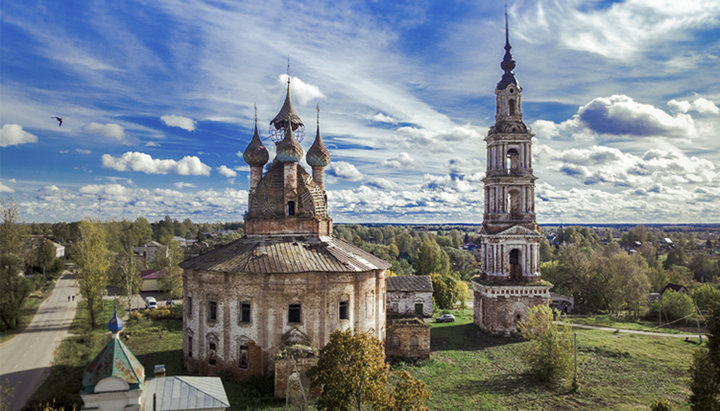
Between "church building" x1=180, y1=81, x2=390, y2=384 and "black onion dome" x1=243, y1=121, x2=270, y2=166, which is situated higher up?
"black onion dome" x1=243, y1=121, x2=270, y2=166

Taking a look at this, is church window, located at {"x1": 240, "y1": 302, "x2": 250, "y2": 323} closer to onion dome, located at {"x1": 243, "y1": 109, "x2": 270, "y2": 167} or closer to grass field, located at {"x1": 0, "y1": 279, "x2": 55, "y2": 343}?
onion dome, located at {"x1": 243, "y1": 109, "x2": 270, "y2": 167}

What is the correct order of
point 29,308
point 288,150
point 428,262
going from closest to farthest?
1. point 288,150
2. point 29,308
3. point 428,262

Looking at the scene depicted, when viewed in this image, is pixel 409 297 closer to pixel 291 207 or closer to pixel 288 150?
pixel 291 207

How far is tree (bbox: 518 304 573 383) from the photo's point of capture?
2639 centimetres

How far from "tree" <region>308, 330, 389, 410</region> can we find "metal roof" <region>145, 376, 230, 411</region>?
156 inches

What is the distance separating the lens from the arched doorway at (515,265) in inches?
1593

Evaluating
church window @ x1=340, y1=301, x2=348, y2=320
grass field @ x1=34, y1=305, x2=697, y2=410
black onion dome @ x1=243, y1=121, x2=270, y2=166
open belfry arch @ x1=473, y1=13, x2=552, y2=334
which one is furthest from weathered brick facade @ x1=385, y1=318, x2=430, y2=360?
black onion dome @ x1=243, y1=121, x2=270, y2=166

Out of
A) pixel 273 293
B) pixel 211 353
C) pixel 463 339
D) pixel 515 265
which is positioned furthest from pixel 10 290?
pixel 515 265

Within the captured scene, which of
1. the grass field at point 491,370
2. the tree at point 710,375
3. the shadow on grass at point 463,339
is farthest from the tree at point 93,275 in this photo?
the tree at point 710,375

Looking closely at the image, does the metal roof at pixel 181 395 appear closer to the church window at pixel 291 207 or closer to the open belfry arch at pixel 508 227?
the church window at pixel 291 207

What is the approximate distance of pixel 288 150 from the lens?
32500 millimetres

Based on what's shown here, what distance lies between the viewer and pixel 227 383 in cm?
2567

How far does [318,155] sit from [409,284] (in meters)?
20.2

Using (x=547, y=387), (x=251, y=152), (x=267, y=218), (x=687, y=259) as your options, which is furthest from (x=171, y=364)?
(x=687, y=259)
